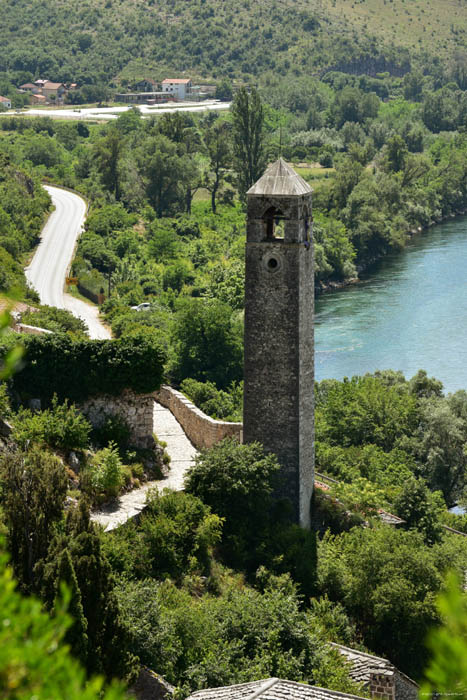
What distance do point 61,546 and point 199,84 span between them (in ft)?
423

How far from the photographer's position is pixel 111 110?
110m

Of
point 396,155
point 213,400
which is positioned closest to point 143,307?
point 213,400

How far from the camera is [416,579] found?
1825 centimetres

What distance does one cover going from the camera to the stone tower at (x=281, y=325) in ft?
63.4

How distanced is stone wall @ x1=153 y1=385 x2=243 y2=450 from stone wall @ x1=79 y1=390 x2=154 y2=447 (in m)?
1.48

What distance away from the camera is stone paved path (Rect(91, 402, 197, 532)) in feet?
55.2

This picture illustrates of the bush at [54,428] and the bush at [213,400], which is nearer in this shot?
the bush at [54,428]

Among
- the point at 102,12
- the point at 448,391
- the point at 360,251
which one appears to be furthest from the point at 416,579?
the point at 102,12

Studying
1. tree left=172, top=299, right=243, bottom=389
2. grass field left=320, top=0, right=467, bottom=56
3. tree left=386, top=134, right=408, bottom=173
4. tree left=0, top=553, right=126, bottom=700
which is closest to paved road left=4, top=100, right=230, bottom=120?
tree left=386, top=134, right=408, bottom=173

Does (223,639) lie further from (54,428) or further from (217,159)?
(217,159)

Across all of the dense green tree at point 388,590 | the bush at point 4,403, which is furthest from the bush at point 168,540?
the bush at point 4,403

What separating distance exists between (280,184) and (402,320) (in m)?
29.6

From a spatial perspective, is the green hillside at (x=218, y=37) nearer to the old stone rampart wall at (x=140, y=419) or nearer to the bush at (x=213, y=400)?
the bush at (x=213, y=400)

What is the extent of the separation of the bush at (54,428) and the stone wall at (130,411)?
1.34 metres
